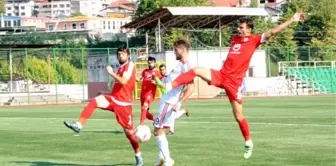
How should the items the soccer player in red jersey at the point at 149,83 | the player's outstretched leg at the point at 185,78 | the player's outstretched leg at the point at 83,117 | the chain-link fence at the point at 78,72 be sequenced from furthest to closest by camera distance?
1. the chain-link fence at the point at 78,72
2. the soccer player in red jersey at the point at 149,83
3. the player's outstretched leg at the point at 83,117
4. the player's outstretched leg at the point at 185,78

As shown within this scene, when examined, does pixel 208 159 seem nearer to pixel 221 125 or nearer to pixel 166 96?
pixel 166 96

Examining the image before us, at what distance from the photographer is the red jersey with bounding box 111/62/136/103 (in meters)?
15.5

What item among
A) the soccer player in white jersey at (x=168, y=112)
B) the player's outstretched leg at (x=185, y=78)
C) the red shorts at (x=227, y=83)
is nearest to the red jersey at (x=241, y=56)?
the red shorts at (x=227, y=83)

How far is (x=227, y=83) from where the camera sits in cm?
1491

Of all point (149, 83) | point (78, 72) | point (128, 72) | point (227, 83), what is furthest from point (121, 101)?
point (78, 72)

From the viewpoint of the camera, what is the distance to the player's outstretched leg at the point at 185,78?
14.2 metres

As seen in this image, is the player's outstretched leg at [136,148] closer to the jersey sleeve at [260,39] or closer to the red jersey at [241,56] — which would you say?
the red jersey at [241,56]

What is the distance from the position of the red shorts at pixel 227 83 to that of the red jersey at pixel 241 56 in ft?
0.33

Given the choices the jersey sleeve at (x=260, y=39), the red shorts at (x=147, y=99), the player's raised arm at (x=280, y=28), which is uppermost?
the player's raised arm at (x=280, y=28)

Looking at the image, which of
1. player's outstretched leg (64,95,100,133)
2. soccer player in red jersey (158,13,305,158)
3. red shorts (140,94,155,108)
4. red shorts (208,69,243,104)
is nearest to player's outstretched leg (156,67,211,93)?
soccer player in red jersey (158,13,305,158)

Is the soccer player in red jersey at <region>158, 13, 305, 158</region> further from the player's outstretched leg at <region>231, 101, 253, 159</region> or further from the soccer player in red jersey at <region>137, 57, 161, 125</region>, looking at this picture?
the soccer player in red jersey at <region>137, 57, 161, 125</region>

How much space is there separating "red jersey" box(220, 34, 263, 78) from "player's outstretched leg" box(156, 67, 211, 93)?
48 cm

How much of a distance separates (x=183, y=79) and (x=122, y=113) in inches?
67.2

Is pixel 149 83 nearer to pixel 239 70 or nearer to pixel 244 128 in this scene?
pixel 239 70
